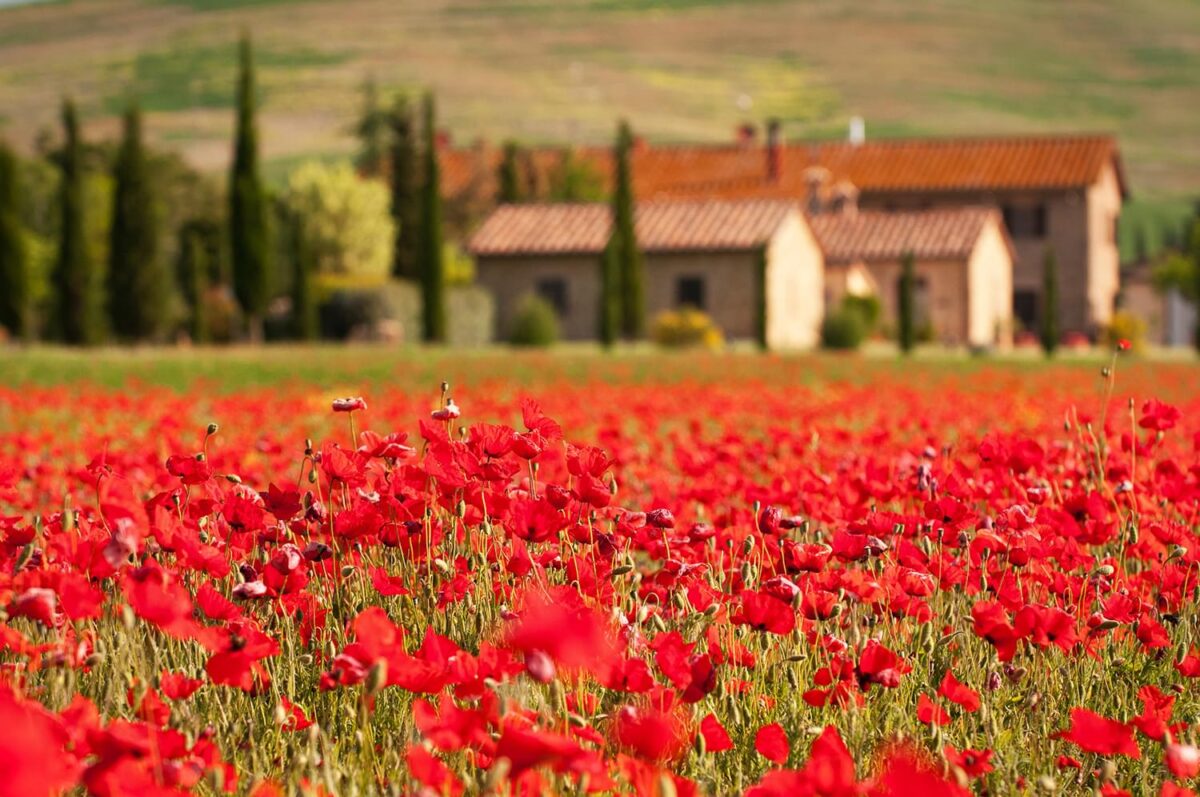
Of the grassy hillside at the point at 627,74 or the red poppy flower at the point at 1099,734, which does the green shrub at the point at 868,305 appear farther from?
the grassy hillside at the point at 627,74

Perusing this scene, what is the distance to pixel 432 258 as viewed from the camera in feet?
125

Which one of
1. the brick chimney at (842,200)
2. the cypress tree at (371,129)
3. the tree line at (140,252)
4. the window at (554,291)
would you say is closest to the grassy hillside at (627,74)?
the cypress tree at (371,129)

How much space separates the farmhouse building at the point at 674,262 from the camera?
4534 cm

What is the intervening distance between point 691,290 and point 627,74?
140459 millimetres

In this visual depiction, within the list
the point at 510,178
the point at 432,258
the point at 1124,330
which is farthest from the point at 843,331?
the point at 510,178

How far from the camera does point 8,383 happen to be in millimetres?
20625

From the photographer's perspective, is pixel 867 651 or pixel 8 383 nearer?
pixel 867 651

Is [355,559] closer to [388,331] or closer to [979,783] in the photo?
[979,783]

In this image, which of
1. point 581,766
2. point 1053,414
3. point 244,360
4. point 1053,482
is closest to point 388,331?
point 244,360

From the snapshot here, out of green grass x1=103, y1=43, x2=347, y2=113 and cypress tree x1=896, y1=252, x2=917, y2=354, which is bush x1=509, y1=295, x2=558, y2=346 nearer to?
cypress tree x1=896, y1=252, x2=917, y2=354

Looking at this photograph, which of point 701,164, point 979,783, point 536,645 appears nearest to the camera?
point 536,645

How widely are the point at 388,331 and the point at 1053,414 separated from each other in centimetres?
2803

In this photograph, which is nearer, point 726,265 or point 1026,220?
point 726,265

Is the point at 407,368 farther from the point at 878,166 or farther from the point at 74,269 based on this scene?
the point at 878,166
